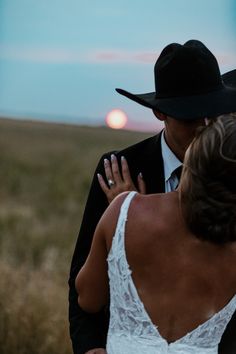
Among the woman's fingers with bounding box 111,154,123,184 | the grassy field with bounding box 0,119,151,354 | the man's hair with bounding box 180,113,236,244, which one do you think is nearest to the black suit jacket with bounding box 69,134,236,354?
the woman's fingers with bounding box 111,154,123,184

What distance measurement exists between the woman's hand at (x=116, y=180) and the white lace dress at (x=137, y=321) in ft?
0.97

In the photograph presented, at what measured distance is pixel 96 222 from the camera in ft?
11.5

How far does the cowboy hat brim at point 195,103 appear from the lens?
3.28 meters

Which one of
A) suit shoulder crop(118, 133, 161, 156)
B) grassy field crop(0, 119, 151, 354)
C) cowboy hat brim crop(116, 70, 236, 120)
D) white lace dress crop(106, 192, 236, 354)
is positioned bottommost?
grassy field crop(0, 119, 151, 354)

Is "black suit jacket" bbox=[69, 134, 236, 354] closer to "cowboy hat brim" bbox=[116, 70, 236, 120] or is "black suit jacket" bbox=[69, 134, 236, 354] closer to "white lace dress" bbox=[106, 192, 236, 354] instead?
"cowboy hat brim" bbox=[116, 70, 236, 120]

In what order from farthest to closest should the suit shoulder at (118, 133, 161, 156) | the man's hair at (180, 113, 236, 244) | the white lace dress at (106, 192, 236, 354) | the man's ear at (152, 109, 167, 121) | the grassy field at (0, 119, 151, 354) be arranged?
the grassy field at (0, 119, 151, 354) → the suit shoulder at (118, 133, 161, 156) → the man's ear at (152, 109, 167, 121) → the white lace dress at (106, 192, 236, 354) → the man's hair at (180, 113, 236, 244)

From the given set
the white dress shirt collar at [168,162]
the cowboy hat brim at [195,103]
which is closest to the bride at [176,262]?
the cowboy hat brim at [195,103]

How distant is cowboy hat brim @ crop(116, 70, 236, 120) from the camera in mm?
3284

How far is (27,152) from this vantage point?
86.4 feet

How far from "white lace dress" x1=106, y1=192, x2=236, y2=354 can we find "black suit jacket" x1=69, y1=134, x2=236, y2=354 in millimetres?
407

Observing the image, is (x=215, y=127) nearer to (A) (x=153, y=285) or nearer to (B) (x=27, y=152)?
(A) (x=153, y=285)

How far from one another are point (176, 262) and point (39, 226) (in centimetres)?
1108

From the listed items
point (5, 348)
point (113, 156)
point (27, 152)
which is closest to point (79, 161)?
point (27, 152)

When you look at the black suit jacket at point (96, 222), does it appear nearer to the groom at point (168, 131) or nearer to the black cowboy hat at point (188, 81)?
the groom at point (168, 131)
